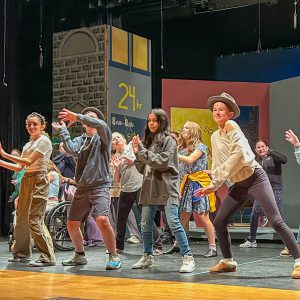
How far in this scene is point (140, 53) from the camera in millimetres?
9750

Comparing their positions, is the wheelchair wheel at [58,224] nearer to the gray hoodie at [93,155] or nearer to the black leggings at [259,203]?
the gray hoodie at [93,155]

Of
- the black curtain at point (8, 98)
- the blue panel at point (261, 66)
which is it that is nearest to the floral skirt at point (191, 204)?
the black curtain at point (8, 98)

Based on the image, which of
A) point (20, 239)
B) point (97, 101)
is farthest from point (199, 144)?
point (97, 101)

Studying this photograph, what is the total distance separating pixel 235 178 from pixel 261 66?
703 centimetres

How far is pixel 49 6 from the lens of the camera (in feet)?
35.5

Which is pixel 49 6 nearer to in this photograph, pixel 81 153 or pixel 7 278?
pixel 81 153

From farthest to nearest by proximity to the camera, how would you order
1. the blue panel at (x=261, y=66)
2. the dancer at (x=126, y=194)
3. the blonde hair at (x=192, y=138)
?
the blue panel at (x=261, y=66), the dancer at (x=126, y=194), the blonde hair at (x=192, y=138)

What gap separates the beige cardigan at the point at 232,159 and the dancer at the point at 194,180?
1280mm

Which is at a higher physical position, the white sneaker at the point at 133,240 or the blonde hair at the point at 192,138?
the blonde hair at the point at 192,138

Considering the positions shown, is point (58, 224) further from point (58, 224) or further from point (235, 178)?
point (235, 178)

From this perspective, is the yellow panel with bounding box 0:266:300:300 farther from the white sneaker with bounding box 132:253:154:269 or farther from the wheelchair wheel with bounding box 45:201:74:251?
the wheelchair wheel with bounding box 45:201:74:251

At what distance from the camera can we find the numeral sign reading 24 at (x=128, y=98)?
30.3 feet

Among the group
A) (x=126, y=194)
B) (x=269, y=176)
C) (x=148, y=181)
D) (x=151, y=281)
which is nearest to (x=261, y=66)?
(x=269, y=176)

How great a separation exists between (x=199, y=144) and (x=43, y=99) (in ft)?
17.1
